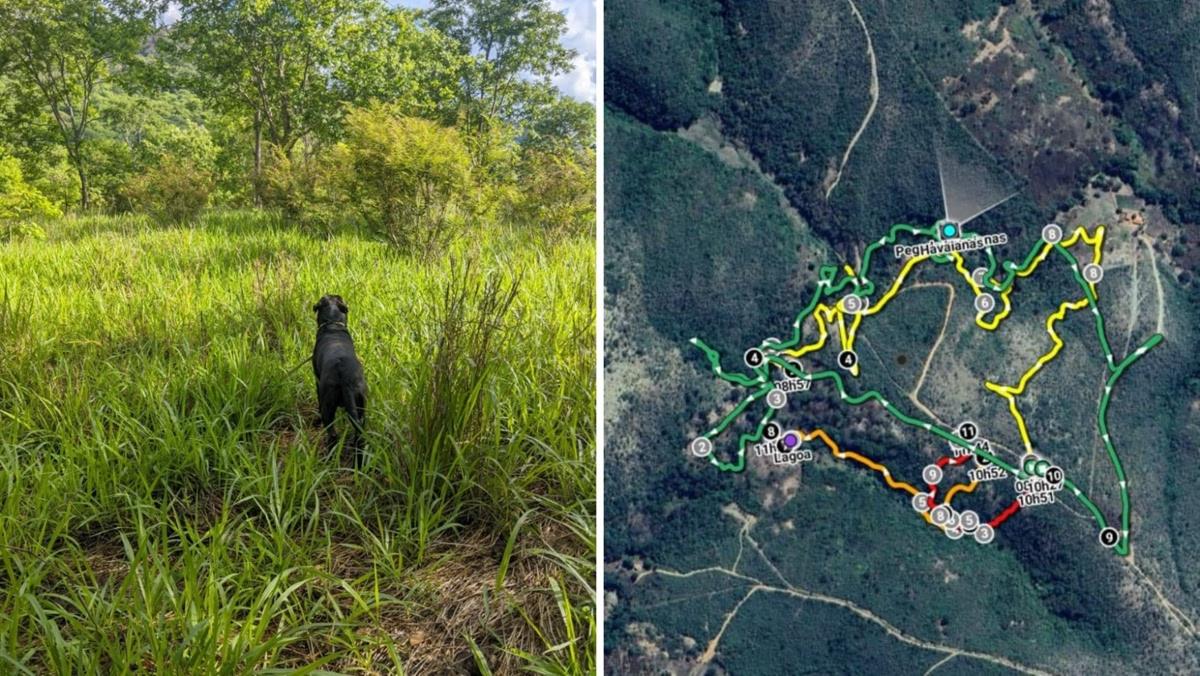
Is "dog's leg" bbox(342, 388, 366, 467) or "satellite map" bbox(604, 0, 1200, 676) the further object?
"dog's leg" bbox(342, 388, 366, 467)

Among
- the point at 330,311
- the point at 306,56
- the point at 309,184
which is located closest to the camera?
the point at 330,311

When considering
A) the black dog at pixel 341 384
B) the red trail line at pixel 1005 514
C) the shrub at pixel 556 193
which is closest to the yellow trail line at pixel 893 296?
the red trail line at pixel 1005 514

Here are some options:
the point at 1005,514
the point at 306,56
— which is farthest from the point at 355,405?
the point at 306,56

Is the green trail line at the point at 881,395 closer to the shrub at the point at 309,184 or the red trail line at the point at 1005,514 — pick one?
the red trail line at the point at 1005,514

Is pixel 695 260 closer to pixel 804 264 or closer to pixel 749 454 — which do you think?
pixel 804 264

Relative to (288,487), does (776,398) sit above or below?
above

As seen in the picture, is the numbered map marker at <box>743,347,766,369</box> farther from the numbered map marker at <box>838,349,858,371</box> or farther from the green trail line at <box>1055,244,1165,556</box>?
the green trail line at <box>1055,244,1165,556</box>

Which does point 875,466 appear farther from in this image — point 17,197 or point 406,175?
point 17,197

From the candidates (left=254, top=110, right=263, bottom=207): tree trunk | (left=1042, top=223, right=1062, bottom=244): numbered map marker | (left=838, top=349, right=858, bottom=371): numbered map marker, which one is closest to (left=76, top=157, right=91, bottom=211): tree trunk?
(left=254, top=110, right=263, bottom=207): tree trunk
